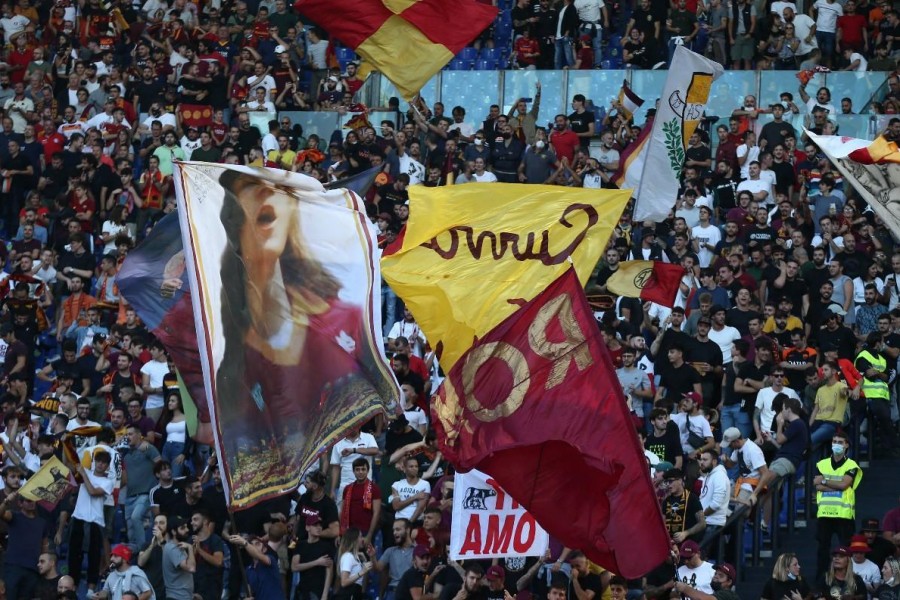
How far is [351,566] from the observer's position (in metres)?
20.1

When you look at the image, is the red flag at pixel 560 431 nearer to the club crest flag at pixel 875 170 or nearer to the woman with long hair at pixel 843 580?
the club crest flag at pixel 875 170

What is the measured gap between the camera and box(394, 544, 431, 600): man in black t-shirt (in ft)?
64.2

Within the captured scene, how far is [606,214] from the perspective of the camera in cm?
1877

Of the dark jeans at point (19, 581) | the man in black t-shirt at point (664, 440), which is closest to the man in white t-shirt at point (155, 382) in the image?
the dark jeans at point (19, 581)

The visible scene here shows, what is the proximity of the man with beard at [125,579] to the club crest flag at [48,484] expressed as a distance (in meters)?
1.71

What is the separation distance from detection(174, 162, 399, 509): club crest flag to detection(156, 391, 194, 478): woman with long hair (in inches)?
264

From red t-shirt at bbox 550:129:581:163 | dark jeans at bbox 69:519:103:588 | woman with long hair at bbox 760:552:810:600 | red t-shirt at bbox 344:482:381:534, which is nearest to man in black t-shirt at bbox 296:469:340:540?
red t-shirt at bbox 344:482:381:534

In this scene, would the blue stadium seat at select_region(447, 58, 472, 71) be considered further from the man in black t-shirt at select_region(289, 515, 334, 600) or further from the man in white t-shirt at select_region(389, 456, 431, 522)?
the man in black t-shirt at select_region(289, 515, 334, 600)

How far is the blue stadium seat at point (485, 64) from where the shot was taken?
32969 millimetres

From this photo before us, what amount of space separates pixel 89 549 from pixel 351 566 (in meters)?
3.38

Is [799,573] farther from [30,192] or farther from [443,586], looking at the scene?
[30,192]

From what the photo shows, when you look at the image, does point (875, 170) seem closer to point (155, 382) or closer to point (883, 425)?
point (883, 425)

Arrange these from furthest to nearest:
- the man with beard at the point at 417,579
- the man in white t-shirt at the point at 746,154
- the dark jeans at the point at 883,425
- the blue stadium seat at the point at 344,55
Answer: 1. the blue stadium seat at the point at 344,55
2. the man in white t-shirt at the point at 746,154
3. the dark jeans at the point at 883,425
4. the man with beard at the point at 417,579

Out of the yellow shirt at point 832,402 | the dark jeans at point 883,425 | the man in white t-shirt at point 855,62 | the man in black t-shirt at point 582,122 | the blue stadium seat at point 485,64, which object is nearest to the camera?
the yellow shirt at point 832,402
